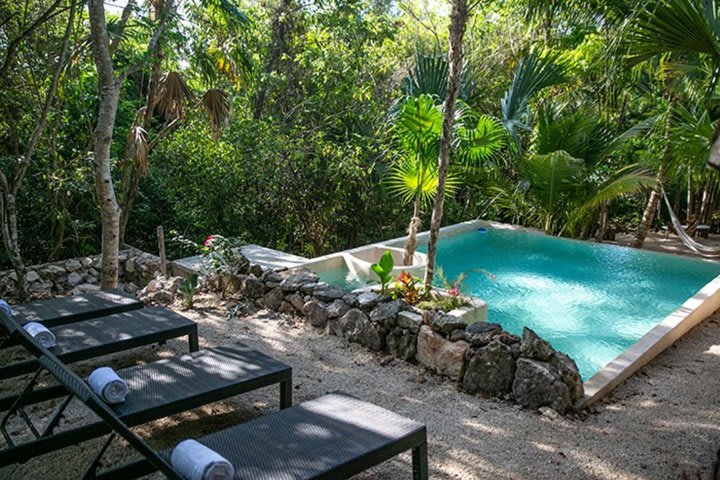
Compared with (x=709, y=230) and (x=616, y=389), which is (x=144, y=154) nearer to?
(x=616, y=389)

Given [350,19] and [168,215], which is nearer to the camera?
[168,215]

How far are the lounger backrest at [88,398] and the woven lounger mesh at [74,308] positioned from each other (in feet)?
5.13

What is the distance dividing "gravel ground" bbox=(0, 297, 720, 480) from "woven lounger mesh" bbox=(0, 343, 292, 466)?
0.36 meters

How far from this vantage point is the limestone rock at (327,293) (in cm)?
502

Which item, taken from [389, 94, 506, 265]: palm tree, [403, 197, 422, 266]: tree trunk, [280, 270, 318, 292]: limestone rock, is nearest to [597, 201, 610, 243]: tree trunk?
[389, 94, 506, 265]: palm tree

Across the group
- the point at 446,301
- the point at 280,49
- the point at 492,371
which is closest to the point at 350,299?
the point at 446,301

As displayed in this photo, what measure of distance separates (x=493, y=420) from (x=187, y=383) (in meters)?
1.85

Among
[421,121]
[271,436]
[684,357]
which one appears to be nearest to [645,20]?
[421,121]

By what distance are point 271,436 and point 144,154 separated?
14.5ft

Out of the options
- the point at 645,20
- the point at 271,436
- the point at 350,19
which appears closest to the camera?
the point at 271,436

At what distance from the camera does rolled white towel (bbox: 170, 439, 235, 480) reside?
2004mm

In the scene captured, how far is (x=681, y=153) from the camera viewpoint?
23.8ft

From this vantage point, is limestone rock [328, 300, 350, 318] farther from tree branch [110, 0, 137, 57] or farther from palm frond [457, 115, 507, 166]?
tree branch [110, 0, 137, 57]

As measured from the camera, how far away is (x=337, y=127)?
920 cm
